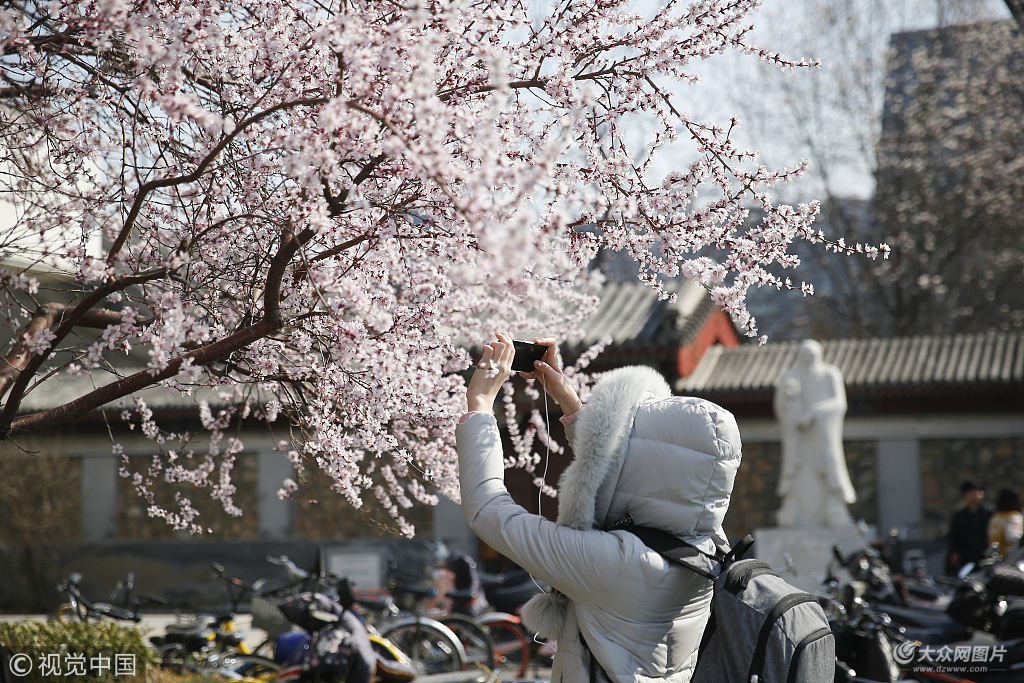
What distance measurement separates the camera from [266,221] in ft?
9.46

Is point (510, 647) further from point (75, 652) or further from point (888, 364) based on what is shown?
point (888, 364)

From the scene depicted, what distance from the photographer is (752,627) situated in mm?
1920

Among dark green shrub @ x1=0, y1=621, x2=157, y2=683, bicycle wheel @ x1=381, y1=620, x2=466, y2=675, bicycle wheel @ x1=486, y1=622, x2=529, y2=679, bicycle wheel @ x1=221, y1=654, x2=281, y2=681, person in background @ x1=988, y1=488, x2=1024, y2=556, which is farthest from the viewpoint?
person in background @ x1=988, y1=488, x2=1024, y2=556

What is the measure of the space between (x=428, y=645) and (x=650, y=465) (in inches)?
222

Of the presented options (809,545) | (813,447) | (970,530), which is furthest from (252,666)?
(813,447)

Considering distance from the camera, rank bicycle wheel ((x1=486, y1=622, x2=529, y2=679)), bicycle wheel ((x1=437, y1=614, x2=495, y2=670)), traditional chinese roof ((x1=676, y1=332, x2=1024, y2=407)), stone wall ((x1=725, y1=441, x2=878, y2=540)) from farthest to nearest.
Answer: stone wall ((x1=725, y1=441, x2=878, y2=540))
traditional chinese roof ((x1=676, y1=332, x2=1024, y2=407))
bicycle wheel ((x1=486, y1=622, x2=529, y2=679))
bicycle wheel ((x1=437, y1=614, x2=495, y2=670))

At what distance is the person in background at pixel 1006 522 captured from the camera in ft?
26.4

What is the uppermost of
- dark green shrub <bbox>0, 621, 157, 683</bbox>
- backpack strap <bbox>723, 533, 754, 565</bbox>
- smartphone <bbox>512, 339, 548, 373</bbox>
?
smartphone <bbox>512, 339, 548, 373</bbox>

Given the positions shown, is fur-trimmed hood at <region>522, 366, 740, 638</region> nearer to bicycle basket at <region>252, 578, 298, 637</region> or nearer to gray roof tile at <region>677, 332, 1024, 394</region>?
bicycle basket at <region>252, 578, 298, 637</region>

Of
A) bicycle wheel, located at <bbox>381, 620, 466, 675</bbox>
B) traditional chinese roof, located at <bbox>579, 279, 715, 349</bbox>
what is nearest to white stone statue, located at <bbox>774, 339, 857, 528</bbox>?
traditional chinese roof, located at <bbox>579, 279, 715, 349</bbox>

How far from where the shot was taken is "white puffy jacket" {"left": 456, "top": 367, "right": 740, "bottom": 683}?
1.89 m

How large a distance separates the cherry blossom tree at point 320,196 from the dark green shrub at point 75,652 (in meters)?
1.34

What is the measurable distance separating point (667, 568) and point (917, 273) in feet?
62.1

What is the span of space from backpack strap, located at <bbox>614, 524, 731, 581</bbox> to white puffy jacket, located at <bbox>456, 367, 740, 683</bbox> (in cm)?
2
